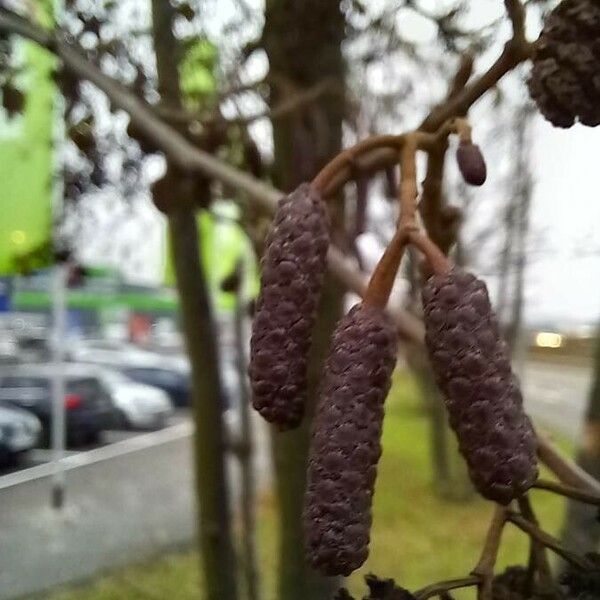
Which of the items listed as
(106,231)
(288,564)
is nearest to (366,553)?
(288,564)

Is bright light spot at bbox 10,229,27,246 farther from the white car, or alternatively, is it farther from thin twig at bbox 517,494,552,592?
thin twig at bbox 517,494,552,592

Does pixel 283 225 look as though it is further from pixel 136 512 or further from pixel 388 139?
pixel 136 512

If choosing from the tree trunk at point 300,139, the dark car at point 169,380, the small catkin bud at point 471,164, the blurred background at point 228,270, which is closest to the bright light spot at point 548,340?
the blurred background at point 228,270

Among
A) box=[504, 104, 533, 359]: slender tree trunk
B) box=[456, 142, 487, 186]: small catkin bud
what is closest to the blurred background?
box=[504, 104, 533, 359]: slender tree trunk

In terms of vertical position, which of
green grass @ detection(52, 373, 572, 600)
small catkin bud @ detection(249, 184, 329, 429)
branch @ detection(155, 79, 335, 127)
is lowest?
green grass @ detection(52, 373, 572, 600)

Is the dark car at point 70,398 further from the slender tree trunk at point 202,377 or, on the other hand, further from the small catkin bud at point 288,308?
the small catkin bud at point 288,308

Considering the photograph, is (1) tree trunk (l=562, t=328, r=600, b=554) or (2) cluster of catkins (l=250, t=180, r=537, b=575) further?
(1) tree trunk (l=562, t=328, r=600, b=554)

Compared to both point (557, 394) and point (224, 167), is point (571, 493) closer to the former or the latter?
point (224, 167)
